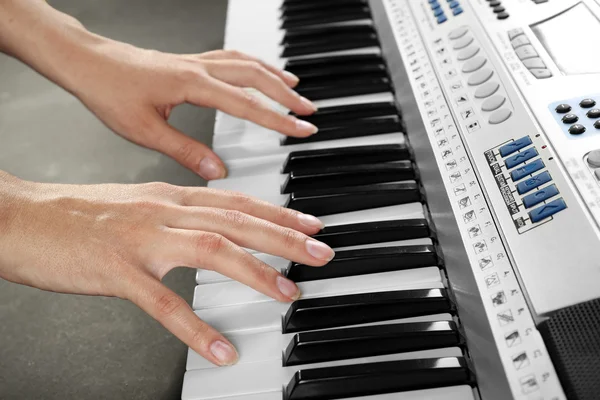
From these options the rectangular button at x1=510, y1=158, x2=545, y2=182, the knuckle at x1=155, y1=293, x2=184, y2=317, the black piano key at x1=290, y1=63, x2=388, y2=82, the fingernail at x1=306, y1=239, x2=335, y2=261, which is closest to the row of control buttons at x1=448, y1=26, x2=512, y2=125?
the rectangular button at x1=510, y1=158, x2=545, y2=182

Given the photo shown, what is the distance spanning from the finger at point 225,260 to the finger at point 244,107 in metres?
0.37

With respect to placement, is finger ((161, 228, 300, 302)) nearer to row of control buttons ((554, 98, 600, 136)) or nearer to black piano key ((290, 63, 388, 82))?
row of control buttons ((554, 98, 600, 136))

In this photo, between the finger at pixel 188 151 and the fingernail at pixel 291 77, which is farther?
the fingernail at pixel 291 77

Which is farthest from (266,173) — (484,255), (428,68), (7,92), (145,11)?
(145,11)

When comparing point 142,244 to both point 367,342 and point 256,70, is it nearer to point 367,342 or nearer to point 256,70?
point 367,342

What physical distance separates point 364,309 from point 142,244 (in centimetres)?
34

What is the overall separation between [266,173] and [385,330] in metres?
0.43

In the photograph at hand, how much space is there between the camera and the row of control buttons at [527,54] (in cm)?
98

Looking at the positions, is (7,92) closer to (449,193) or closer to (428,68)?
(428,68)

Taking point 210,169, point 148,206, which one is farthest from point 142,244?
point 210,169

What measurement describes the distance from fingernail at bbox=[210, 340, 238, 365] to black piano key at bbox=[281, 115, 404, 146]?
50 centimetres

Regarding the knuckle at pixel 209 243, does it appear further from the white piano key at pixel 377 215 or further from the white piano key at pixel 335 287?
the white piano key at pixel 377 215

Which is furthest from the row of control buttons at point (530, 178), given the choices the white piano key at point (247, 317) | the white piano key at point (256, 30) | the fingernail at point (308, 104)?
the white piano key at point (256, 30)

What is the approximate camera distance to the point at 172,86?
129 cm
